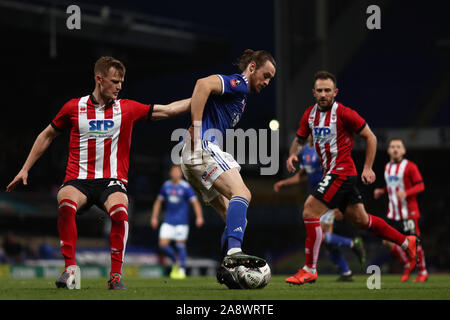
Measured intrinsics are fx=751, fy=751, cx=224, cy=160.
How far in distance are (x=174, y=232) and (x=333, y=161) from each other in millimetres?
7010

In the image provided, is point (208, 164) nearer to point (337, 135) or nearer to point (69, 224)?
point (69, 224)

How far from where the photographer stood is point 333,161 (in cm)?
716

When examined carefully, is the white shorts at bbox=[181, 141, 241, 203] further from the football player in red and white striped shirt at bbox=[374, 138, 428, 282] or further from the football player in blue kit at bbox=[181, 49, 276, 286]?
the football player in red and white striped shirt at bbox=[374, 138, 428, 282]

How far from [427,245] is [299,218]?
10.6 feet

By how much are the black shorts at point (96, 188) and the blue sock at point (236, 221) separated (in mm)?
904

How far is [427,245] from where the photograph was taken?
18.6 metres

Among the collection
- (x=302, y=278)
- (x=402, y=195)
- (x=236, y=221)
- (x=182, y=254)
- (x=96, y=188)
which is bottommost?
(x=302, y=278)

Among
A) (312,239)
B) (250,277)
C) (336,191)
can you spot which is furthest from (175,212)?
(250,277)

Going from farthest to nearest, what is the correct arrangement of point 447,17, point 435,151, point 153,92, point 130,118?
point 153,92, point 435,151, point 447,17, point 130,118

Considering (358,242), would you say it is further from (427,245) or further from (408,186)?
(427,245)

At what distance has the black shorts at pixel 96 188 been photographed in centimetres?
590

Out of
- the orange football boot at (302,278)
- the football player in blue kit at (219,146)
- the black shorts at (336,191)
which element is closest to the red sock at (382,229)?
the black shorts at (336,191)

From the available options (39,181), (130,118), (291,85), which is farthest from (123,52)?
(130,118)

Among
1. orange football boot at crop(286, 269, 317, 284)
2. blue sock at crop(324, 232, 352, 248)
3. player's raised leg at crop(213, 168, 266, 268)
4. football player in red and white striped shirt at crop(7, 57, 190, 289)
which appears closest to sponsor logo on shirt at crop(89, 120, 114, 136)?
football player in red and white striped shirt at crop(7, 57, 190, 289)
